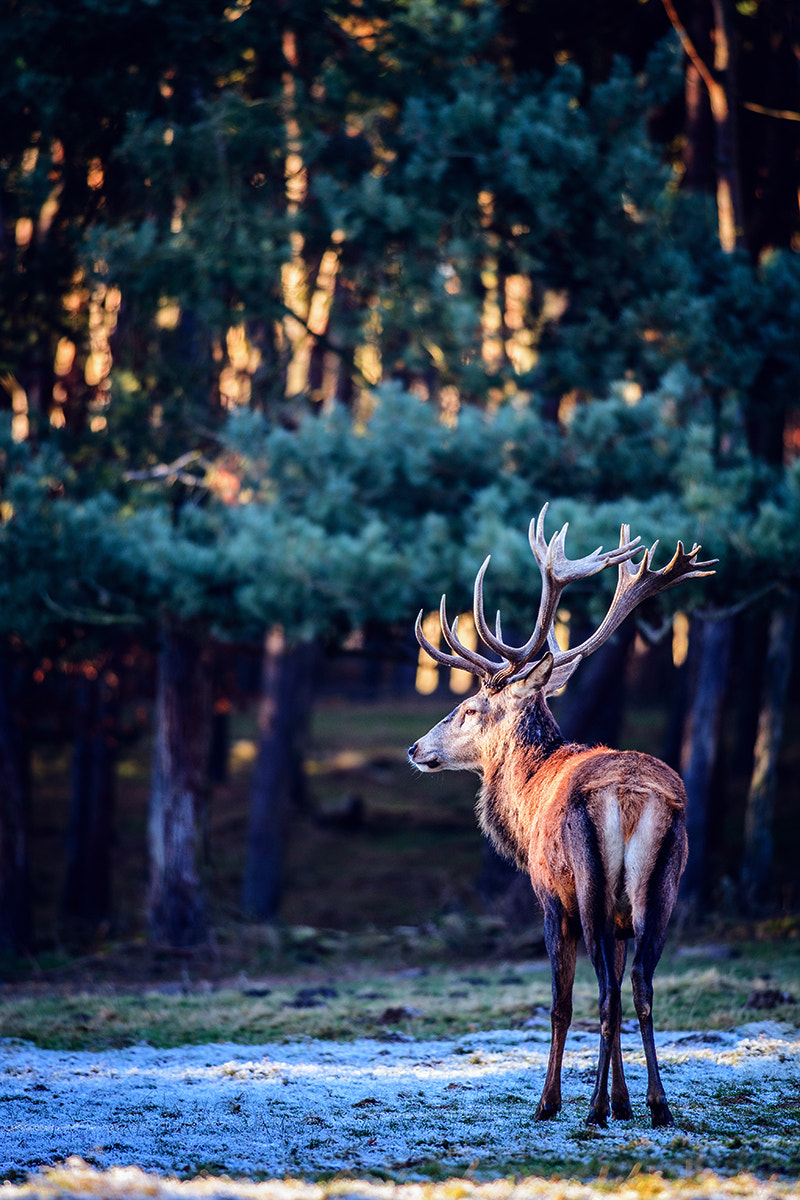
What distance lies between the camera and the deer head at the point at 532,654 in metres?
6.56

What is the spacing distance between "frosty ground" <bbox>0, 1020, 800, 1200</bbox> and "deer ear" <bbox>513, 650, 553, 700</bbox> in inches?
83.1

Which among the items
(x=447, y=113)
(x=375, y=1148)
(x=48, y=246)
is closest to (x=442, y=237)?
(x=447, y=113)

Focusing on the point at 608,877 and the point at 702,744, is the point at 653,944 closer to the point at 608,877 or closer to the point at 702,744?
the point at 608,877

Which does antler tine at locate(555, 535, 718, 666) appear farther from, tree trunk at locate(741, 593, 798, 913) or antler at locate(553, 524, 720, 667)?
tree trunk at locate(741, 593, 798, 913)

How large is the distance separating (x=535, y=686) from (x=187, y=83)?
8495 millimetres

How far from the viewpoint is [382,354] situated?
498 inches

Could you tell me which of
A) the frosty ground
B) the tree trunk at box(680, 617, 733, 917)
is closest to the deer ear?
the frosty ground

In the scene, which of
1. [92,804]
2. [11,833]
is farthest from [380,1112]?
[92,804]

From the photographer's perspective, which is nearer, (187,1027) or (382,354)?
(187,1027)

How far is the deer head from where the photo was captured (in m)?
6.56

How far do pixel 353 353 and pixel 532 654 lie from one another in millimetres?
7654

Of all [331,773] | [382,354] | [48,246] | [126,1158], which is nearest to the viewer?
[126,1158]

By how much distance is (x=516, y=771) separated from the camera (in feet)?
21.1

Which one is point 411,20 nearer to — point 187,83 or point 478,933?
point 187,83
